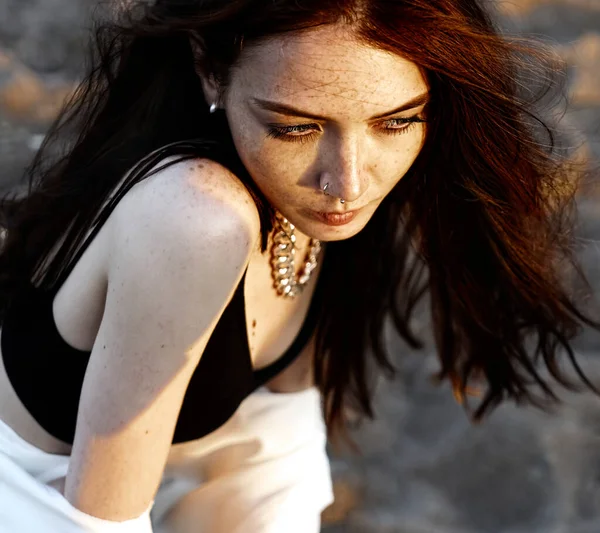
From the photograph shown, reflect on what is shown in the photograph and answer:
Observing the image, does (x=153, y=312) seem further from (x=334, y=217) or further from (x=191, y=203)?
(x=334, y=217)

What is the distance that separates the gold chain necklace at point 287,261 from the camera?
1546 mm

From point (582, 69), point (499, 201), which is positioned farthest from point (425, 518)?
point (582, 69)

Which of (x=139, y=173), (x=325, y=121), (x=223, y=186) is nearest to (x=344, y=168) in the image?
(x=325, y=121)

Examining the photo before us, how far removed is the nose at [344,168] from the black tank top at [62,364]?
231mm

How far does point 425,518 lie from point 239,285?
44.3 inches

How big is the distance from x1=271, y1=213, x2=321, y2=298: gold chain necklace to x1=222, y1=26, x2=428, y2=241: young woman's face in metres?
0.15

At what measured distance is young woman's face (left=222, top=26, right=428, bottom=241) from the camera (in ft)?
3.94

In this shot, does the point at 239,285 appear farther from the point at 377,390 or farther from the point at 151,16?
the point at 377,390

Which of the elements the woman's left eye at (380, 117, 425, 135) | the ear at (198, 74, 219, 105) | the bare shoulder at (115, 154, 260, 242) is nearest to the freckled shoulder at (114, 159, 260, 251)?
the bare shoulder at (115, 154, 260, 242)

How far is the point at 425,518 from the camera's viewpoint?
2.27 m

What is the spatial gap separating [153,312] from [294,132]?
0.31 metres

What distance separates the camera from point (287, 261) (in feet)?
5.26

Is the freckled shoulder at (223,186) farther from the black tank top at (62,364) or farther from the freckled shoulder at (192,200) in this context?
the black tank top at (62,364)

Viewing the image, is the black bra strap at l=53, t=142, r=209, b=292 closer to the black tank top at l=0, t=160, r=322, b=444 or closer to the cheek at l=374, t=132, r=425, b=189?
the black tank top at l=0, t=160, r=322, b=444
